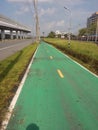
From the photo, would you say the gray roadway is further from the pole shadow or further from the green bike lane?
the pole shadow

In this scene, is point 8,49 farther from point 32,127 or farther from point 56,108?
point 32,127

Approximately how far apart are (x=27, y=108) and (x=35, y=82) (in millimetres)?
4260

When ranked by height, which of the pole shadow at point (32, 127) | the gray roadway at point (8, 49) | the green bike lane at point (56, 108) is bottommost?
the gray roadway at point (8, 49)

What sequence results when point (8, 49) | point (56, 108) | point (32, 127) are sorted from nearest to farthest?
point (32, 127), point (56, 108), point (8, 49)

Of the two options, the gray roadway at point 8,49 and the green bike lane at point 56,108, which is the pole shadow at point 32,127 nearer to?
the green bike lane at point 56,108

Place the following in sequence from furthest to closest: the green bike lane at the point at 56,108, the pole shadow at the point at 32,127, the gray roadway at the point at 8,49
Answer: the gray roadway at the point at 8,49 < the green bike lane at the point at 56,108 < the pole shadow at the point at 32,127

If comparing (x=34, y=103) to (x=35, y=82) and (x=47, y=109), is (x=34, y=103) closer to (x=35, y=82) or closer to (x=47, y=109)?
(x=47, y=109)

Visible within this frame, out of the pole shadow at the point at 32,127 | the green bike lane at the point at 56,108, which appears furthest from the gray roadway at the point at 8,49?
the pole shadow at the point at 32,127

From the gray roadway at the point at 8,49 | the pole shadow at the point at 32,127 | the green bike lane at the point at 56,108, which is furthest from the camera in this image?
the gray roadway at the point at 8,49

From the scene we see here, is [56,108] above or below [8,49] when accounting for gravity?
above

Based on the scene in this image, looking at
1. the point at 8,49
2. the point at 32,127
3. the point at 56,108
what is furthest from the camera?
the point at 8,49

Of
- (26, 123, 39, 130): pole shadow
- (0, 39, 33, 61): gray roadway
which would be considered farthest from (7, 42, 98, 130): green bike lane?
(0, 39, 33, 61): gray roadway

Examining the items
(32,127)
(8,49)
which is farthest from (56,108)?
(8,49)

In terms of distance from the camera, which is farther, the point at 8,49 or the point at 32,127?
the point at 8,49
